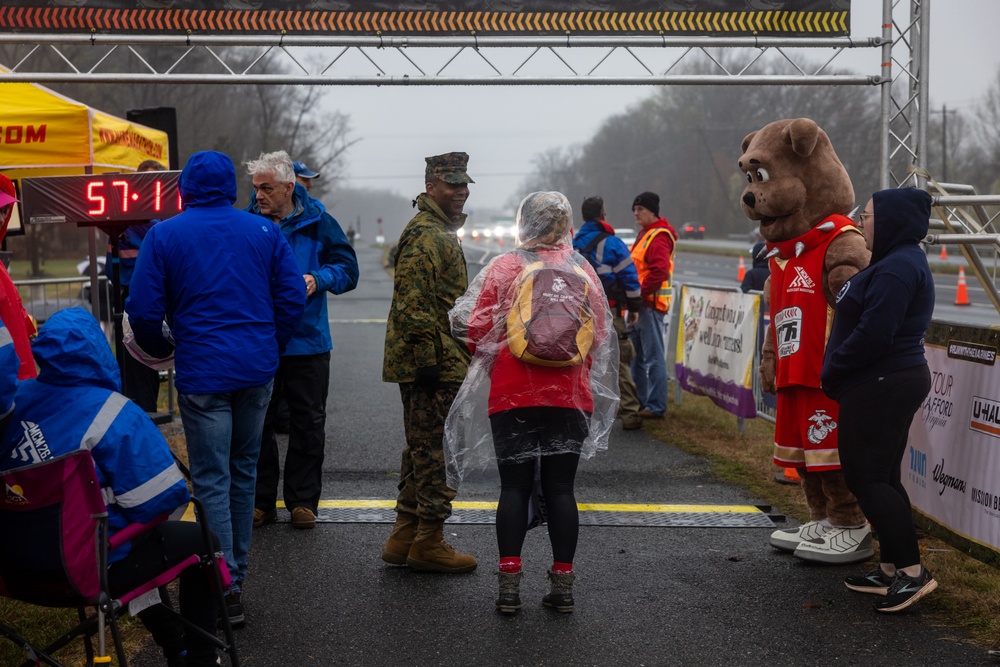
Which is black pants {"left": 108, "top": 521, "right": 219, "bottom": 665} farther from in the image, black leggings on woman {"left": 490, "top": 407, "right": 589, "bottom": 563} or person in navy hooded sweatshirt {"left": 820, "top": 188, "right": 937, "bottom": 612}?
person in navy hooded sweatshirt {"left": 820, "top": 188, "right": 937, "bottom": 612}

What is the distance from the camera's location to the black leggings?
4.74 m

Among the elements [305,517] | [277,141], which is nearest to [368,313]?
[305,517]

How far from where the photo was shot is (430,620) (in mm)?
4641

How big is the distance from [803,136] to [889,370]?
1.49 meters

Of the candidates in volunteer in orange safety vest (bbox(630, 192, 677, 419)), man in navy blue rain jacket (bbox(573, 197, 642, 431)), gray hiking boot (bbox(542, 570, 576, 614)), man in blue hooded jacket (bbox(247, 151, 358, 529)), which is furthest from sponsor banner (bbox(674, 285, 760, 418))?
gray hiking boot (bbox(542, 570, 576, 614))

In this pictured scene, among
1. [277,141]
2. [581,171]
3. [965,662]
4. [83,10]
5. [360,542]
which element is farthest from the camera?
[581,171]

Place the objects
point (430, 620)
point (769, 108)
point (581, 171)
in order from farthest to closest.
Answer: point (581, 171)
point (769, 108)
point (430, 620)

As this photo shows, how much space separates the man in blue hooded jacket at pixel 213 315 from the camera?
170 inches

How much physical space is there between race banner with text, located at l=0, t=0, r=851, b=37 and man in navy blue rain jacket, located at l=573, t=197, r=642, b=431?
159 cm

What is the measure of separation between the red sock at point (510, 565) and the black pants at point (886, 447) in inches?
63.9

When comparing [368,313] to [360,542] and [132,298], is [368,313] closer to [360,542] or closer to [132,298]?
[360,542]

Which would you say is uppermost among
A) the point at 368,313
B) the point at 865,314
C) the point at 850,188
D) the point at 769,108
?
the point at 769,108

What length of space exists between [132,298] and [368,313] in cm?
1823

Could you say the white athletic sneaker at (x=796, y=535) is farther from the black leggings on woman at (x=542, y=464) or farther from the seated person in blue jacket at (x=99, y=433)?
the seated person in blue jacket at (x=99, y=433)
